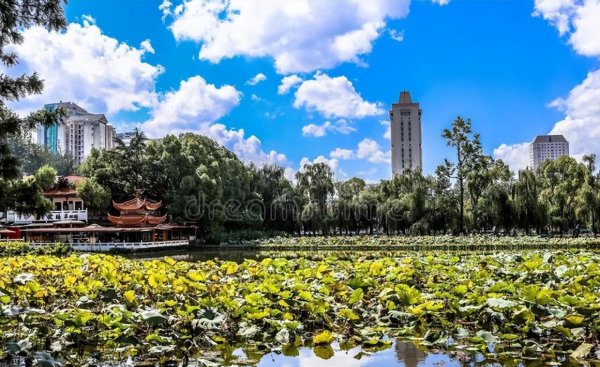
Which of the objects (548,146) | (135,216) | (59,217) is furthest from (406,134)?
(59,217)

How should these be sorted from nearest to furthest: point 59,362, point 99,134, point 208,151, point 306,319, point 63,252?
1. point 59,362
2. point 306,319
3. point 63,252
4. point 208,151
5. point 99,134

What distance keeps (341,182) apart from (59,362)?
150 ft

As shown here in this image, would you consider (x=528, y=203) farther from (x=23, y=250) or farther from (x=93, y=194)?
(x=23, y=250)

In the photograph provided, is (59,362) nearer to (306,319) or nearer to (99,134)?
(306,319)

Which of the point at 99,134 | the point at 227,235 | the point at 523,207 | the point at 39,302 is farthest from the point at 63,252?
the point at 99,134

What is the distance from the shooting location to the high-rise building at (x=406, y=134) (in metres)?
99.1

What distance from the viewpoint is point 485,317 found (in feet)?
16.7

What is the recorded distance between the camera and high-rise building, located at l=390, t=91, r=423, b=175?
9912cm

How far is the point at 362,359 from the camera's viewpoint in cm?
467

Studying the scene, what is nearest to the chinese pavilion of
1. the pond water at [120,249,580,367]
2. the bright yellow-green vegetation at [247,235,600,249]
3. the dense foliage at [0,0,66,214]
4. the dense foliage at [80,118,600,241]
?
the dense foliage at [80,118,600,241]

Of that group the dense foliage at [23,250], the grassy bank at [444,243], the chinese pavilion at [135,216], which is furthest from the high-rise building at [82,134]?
the dense foliage at [23,250]

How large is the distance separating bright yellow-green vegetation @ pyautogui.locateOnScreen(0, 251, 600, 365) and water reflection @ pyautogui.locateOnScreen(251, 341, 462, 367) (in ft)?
0.35

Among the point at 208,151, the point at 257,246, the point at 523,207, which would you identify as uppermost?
the point at 208,151

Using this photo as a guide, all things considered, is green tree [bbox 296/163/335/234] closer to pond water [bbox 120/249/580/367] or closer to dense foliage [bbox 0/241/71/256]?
dense foliage [bbox 0/241/71/256]
